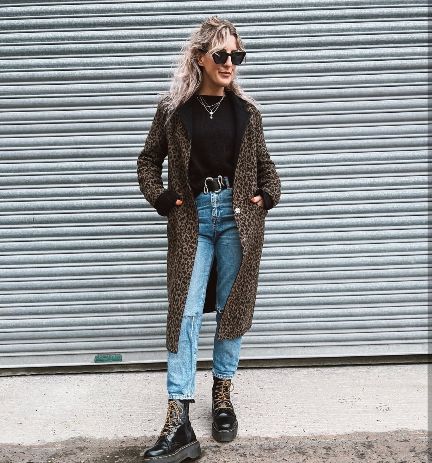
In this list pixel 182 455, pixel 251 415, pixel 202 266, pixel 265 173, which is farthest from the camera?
pixel 251 415

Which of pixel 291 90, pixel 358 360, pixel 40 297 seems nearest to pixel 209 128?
pixel 291 90

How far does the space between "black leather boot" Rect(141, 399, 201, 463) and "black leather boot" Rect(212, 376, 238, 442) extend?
16cm

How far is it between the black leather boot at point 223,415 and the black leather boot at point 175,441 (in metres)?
0.16

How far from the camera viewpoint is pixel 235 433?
125 inches

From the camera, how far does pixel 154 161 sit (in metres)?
3.09

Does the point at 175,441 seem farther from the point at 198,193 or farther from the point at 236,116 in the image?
the point at 236,116

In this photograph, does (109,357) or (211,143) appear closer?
(211,143)

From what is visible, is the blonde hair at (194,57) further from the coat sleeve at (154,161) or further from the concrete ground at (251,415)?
the concrete ground at (251,415)

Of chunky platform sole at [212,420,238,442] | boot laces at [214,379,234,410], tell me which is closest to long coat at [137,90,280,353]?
boot laces at [214,379,234,410]

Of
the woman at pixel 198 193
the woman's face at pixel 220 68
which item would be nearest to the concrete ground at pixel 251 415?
the woman at pixel 198 193

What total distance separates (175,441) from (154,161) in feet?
4.32

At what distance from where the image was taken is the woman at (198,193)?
2928 millimetres

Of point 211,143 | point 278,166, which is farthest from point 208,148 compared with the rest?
point 278,166

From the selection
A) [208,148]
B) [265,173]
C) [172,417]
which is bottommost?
[172,417]
